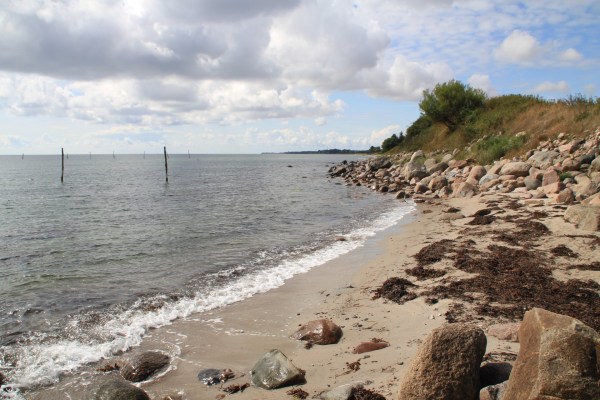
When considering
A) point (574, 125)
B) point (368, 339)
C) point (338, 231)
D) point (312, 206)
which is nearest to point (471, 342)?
point (368, 339)

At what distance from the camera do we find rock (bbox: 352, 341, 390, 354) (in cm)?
696

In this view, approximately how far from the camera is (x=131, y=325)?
362 inches

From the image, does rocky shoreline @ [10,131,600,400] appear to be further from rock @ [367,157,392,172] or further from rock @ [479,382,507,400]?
rock @ [367,157,392,172]

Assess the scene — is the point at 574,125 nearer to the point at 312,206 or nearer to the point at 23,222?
the point at 312,206

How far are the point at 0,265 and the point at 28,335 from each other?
23.3 feet

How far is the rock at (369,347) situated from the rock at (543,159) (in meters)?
21.5

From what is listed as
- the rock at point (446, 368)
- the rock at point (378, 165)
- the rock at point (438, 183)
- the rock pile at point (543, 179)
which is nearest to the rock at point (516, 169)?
the rock pile at point (543, 179)

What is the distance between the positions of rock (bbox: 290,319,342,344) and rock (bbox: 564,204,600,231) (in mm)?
9581

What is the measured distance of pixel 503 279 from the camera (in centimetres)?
976

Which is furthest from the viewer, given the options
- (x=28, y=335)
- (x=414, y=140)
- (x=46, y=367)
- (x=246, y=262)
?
(x=414, y=140)

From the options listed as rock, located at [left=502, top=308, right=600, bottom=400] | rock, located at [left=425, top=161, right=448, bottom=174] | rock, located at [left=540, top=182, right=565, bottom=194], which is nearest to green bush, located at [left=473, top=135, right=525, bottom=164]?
rock, located at [left=425, top=161, right=448, bottom=174]

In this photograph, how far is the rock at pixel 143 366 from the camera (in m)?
7.02

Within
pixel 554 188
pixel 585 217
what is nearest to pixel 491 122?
pixel 554 188

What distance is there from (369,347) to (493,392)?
2696 mm
